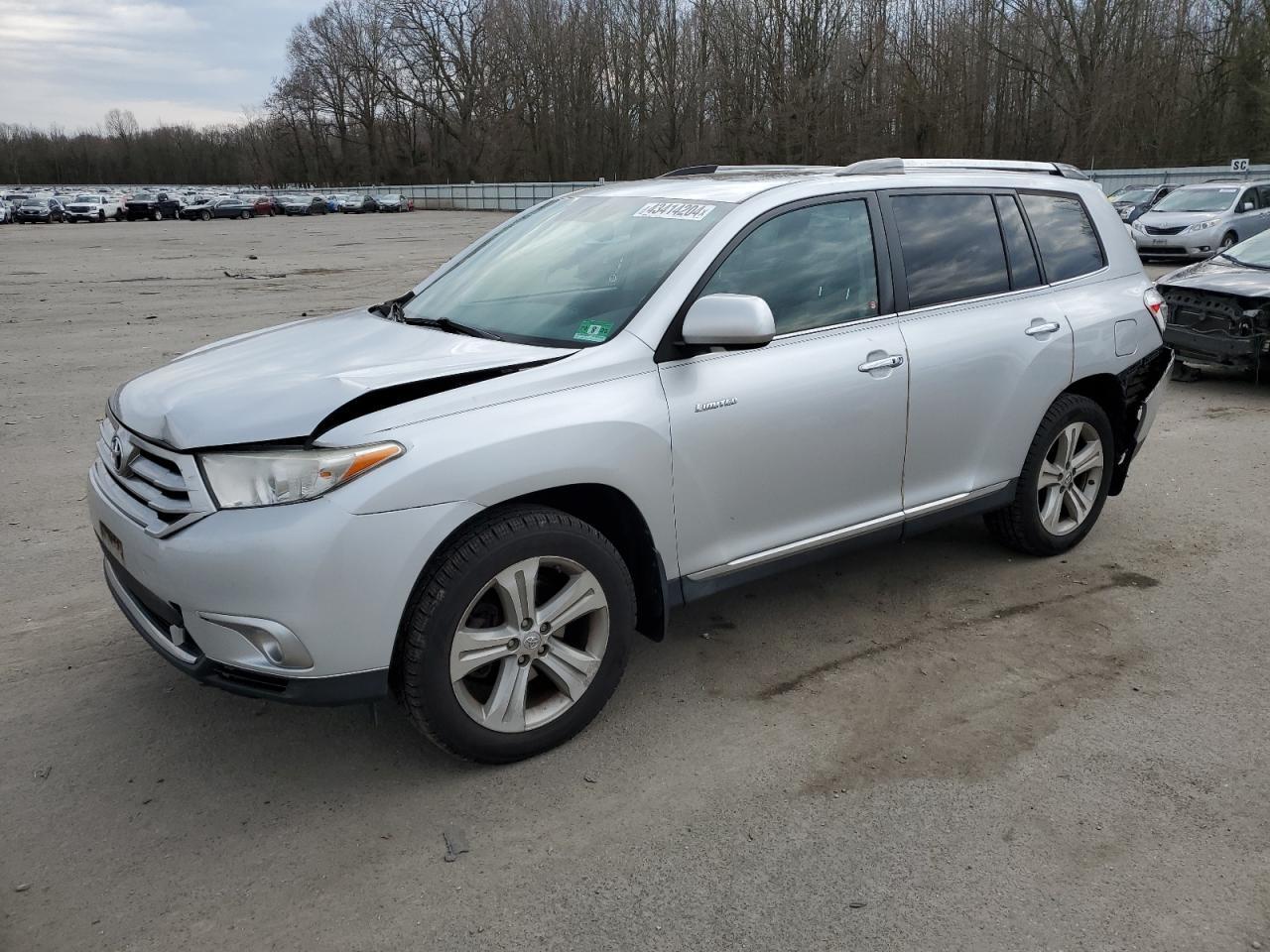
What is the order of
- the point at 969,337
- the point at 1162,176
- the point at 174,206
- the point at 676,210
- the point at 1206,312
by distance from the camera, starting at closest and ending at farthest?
the point at 676,210
the point at 969,337
the point at 1206,312
the point at 1162,176
the point at 174,206

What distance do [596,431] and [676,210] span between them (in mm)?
1192

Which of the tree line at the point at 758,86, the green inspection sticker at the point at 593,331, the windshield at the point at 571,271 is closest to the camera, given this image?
the green inspection sticker at the point at 593,331

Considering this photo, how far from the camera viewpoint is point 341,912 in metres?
2.61

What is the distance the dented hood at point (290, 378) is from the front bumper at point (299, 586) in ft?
0.93

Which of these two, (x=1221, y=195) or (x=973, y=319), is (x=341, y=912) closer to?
(x=973, y=319)

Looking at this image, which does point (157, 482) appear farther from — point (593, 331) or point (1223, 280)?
point (1223, 280)

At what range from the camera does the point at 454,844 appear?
113 inches

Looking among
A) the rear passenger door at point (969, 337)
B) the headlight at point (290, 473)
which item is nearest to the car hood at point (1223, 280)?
the rear passenger door at point (969, 337)

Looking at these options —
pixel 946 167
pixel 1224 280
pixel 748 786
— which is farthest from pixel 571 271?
A: pixel 1224 280

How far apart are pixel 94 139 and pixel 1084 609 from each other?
14982 centimetres

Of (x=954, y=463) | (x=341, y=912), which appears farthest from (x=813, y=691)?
(x=341, y=912)

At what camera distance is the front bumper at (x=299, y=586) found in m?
2.72

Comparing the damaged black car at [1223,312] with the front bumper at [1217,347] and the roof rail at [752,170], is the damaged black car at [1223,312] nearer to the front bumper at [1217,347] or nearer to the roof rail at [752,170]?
the front bumper at [1217,347]

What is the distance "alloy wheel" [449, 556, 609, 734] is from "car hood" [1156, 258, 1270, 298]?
8005 millimetres
